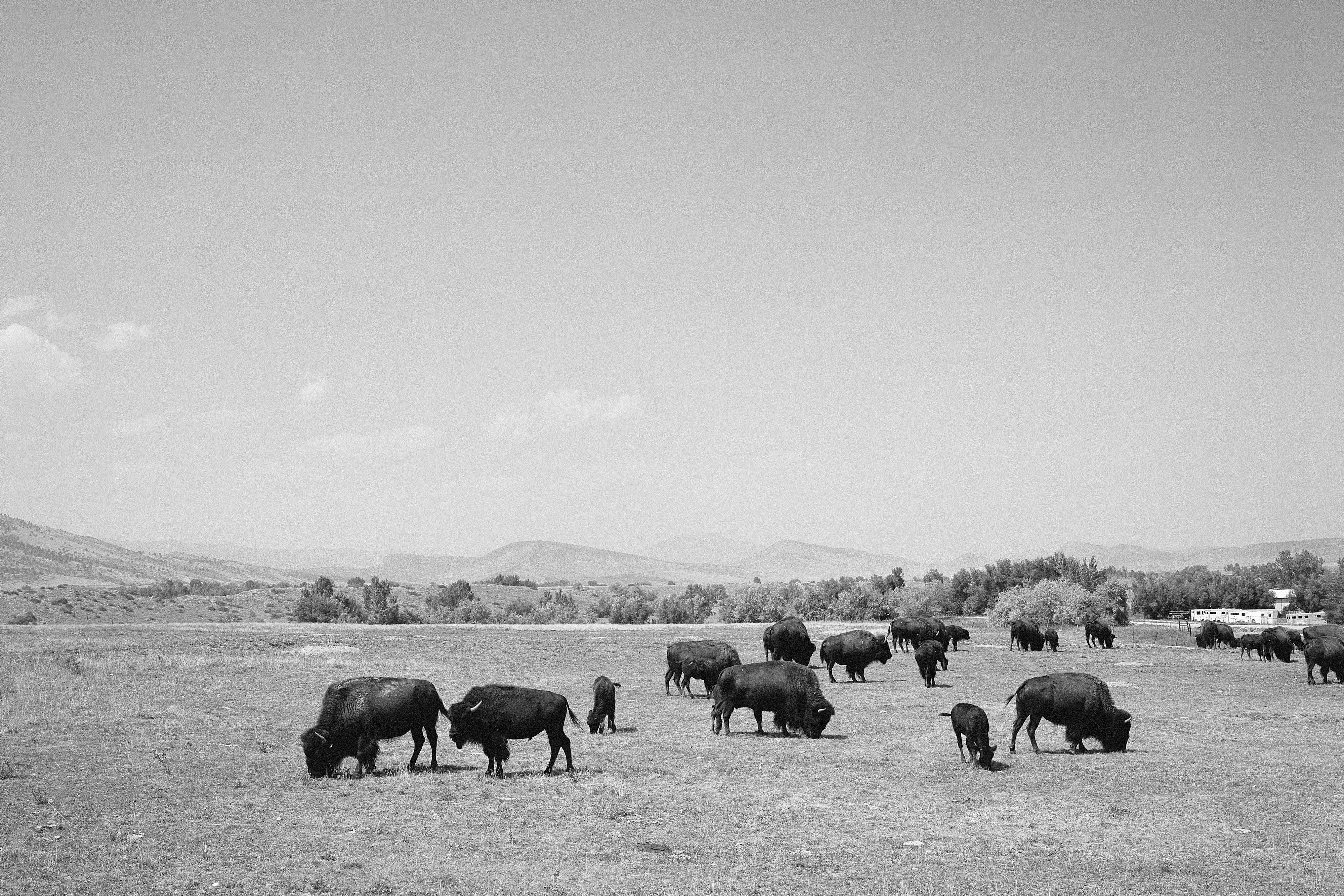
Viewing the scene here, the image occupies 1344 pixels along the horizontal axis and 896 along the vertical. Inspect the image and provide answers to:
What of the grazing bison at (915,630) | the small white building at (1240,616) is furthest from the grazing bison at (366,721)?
the small white building at (1240,616)

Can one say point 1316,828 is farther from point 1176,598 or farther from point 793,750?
point 1176,598

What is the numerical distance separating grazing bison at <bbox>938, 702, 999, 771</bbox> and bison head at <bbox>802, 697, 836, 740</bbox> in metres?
3.24

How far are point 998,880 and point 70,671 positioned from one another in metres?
29.9

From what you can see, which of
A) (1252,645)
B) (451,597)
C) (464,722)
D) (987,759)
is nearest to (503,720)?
(464,722)

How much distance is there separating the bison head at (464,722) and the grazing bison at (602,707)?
4288 millimetres

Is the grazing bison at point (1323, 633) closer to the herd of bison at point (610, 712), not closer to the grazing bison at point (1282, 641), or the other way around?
the grazing bison at point (1282, 641)

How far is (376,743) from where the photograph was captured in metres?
16.9

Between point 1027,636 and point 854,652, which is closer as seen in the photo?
point 854,652

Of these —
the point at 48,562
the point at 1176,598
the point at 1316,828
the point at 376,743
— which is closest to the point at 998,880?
the point at 1316,828

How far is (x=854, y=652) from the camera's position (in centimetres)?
3381

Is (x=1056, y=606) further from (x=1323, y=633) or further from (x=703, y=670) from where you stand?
(x=703, y=670)

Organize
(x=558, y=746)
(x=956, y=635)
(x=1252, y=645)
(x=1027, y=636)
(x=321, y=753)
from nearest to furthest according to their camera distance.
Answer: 1. (x=321, y=753)
2. (x=558, y=746)
3. (x=1252, y=645)
4. (x=1027, y=636)
5. (x=956, y=635)

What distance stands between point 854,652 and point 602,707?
14824 mm

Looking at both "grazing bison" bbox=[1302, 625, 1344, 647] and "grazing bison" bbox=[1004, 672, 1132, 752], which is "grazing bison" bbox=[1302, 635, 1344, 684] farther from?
"grazing bison" bbox=[1004, 672, 1132, 752]
